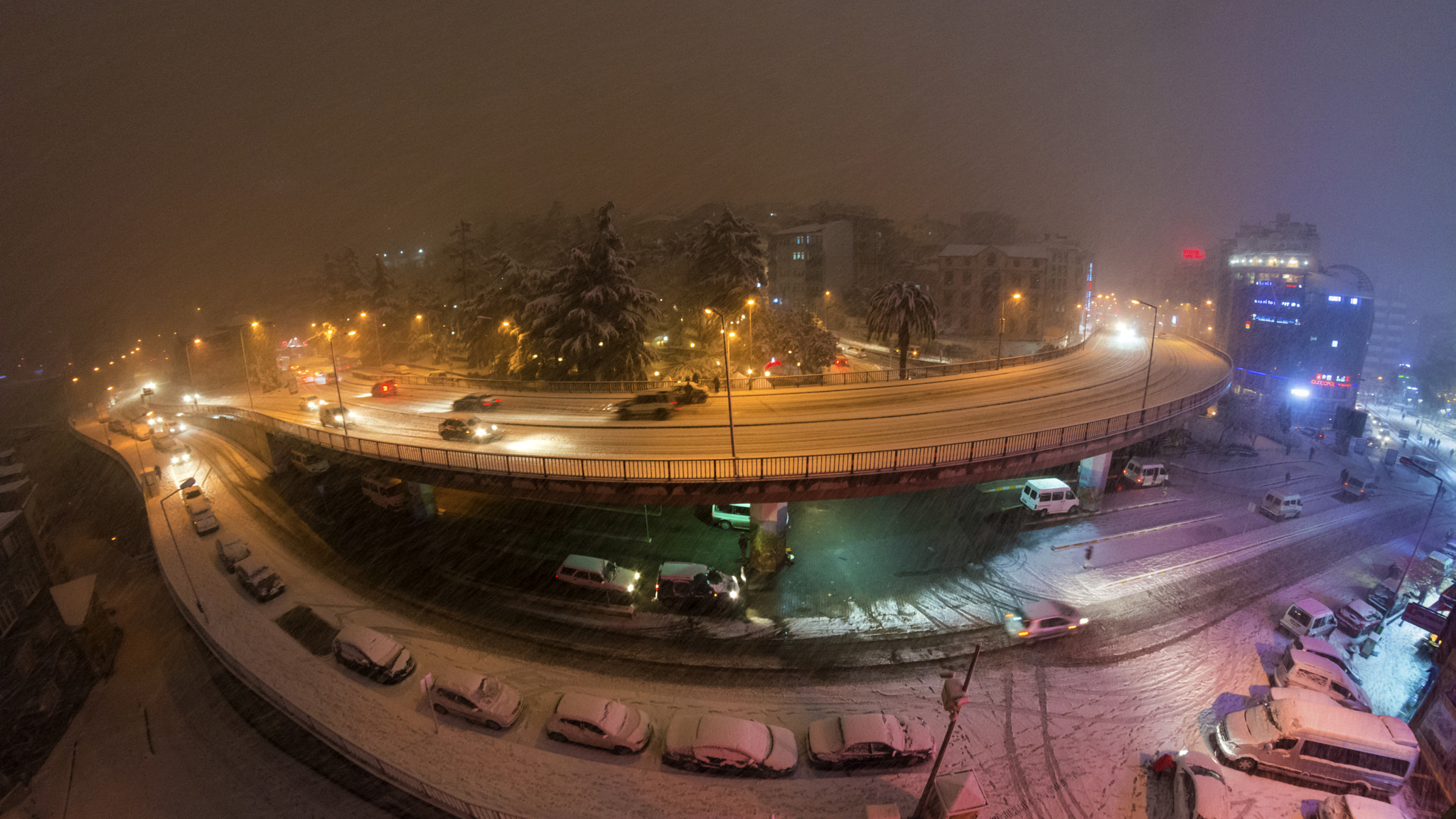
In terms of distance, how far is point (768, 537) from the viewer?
21875 mm

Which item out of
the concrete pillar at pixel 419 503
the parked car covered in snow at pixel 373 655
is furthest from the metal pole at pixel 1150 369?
the concrete pillar at pixel 419 503

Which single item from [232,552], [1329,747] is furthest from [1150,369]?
[232,552]

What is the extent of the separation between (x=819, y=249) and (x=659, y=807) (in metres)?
69.4

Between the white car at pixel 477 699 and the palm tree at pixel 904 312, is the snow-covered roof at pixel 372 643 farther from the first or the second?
the palm tree at pixel 904 312

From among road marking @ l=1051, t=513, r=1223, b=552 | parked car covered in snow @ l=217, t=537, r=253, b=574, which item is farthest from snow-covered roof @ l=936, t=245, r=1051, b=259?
parked car covered in snow @ l=217, t=537, r=253, b=574

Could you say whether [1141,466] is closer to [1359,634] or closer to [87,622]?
[1359,634]

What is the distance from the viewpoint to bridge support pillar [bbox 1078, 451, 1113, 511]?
27.5 m

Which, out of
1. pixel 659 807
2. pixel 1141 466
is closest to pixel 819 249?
pixel 1141 466

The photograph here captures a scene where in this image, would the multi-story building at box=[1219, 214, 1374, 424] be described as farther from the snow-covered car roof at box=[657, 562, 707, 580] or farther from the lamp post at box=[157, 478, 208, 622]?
the lamp post at box=[157, 478, 208, 622]

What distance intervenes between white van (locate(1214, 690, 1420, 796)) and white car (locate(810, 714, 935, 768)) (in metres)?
8.20

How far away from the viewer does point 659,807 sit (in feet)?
41.0

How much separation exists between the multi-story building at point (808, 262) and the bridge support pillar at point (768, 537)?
5387 cm

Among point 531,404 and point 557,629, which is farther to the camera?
point 531,404

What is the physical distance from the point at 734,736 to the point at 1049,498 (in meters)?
20.8
